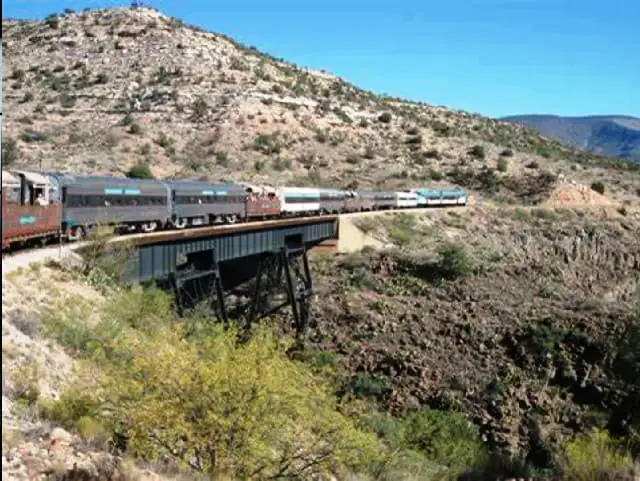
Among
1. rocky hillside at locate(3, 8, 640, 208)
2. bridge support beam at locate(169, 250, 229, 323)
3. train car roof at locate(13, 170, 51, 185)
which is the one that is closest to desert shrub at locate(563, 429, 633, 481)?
bridge support beam at locate(169, 250, 229, 323)

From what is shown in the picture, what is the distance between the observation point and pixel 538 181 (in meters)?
97.9

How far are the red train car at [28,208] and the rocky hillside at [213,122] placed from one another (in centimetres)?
4224

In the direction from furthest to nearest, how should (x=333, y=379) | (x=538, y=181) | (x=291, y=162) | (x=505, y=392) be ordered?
(x=538, y=181)
(x=291, y=162)
(x=505, y=392)
(x=333, y=379)

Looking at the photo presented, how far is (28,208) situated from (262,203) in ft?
93.1

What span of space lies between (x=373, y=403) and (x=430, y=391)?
3.35 m

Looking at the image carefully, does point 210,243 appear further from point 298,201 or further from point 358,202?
point 358,202

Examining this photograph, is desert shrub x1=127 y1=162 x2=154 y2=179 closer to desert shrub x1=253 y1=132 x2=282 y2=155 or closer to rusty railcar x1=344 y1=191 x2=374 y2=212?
rusty railcar x1=344 y1=191 x2=374 y2=212

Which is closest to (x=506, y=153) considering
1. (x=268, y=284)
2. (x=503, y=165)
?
(x=503, y=165)

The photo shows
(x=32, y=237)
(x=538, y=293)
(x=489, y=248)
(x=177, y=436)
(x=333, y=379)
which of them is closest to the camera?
(x=177, y=436)

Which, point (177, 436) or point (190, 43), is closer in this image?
point (177, 436)

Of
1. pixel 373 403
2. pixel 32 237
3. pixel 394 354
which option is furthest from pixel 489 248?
pixel 32 237

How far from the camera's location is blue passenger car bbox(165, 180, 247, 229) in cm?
4378

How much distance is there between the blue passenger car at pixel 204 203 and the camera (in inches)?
1724

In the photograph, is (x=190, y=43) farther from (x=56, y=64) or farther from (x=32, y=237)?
(x=32, y=237)
